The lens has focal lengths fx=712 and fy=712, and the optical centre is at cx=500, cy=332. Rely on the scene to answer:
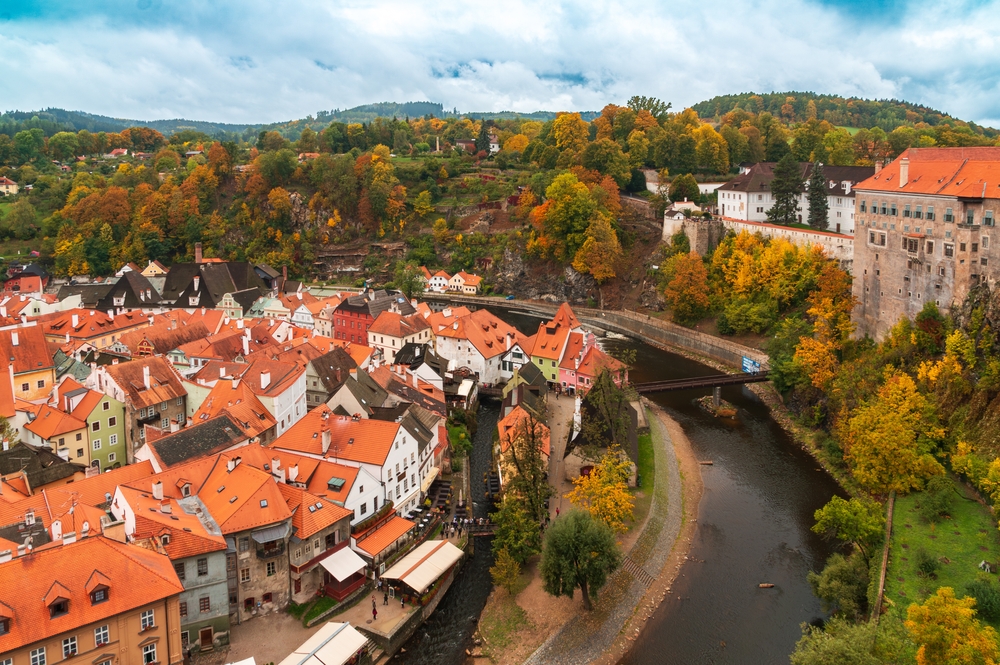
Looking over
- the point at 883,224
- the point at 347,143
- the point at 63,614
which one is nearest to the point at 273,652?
the point at 63,614

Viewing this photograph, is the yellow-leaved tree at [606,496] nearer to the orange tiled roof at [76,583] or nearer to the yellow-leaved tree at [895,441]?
the yellow-leaved tree at [895,441]

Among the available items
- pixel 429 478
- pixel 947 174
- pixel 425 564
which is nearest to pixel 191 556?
pixel 425 564

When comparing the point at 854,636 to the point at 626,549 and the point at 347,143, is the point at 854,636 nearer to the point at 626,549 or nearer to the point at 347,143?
the point at 626,549

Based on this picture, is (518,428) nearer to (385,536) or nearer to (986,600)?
(385,536)

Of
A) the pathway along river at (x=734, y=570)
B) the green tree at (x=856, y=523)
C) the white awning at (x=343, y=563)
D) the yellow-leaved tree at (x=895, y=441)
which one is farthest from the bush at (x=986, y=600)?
the white awning at (x=343, y=563)

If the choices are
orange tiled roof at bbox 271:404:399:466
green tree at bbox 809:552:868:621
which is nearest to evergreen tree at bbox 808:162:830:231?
green tree at bbox 809:552:868:621
